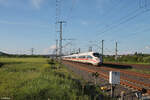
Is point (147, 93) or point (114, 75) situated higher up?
point (114, 75)

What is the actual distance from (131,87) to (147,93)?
1797 millimetres

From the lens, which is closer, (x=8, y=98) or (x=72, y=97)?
(x=8, y=98)

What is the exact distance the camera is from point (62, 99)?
18.7 feet

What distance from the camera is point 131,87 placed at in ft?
32.6

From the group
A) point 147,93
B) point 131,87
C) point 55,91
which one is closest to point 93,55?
point 131,87

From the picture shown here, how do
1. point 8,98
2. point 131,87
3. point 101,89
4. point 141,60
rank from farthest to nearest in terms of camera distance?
point 141,60 → point 131,87 → point 101,89 → point 8,98

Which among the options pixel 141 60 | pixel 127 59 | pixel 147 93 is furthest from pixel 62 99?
pixel 127 59

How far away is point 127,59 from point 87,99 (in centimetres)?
4049

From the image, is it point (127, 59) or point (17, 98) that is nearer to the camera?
point (17, 98)

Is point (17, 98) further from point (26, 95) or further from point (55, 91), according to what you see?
point (55, 91)

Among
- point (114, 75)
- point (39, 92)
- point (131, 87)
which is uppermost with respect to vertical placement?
point (114, 75)

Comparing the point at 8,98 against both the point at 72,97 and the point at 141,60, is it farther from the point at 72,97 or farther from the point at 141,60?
the point at 141,60

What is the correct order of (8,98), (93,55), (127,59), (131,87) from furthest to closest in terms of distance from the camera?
(127,59) → (93,55) → (131,87) → (8,98)

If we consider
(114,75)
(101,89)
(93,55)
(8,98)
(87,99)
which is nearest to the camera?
(8,98)
